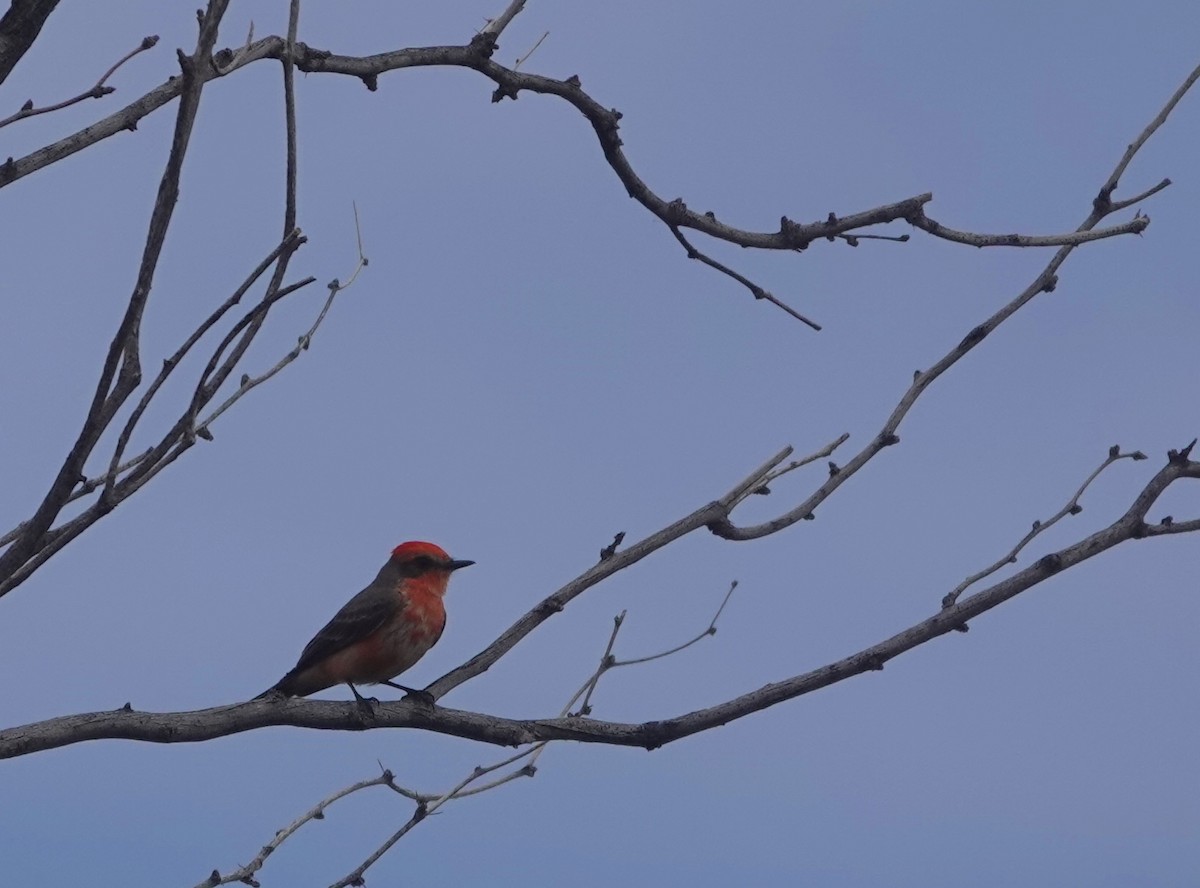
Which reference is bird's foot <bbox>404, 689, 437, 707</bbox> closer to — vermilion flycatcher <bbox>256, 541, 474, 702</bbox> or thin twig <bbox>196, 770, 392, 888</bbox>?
thin twig <bbox>196, 770, 392, 888</bbox>

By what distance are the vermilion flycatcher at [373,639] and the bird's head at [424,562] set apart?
11cm

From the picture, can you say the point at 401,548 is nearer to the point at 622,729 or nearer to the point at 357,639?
the point at 357,639

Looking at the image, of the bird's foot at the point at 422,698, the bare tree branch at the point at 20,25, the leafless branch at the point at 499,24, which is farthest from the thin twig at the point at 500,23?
the bird's foot at the point at 422,698

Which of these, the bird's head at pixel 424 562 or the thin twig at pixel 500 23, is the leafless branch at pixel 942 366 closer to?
the thin twig at pixel 500 23

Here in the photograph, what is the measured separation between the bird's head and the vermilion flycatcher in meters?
0.11

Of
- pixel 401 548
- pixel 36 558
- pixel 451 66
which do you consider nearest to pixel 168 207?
pixel 36 558

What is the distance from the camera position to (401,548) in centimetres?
822

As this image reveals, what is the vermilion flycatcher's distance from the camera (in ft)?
23.6

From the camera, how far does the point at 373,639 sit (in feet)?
23.9

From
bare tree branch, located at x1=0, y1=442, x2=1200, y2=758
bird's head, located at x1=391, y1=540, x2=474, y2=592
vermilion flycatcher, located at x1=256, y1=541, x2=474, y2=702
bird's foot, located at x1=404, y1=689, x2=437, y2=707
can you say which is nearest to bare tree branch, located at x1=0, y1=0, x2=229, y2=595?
bare tree branch, located at x1=0, y1=442, x2=1200, y2=758

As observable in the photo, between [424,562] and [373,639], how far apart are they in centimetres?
82

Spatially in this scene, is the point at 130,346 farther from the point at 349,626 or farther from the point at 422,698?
the point at 349,626

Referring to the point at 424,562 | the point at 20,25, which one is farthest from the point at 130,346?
the point at 424,562

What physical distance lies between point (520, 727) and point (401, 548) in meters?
3.50
